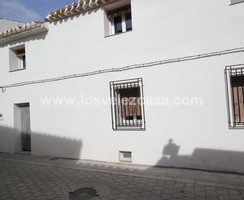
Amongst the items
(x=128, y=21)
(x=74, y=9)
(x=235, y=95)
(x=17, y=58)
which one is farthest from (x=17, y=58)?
(x=235, y=95)

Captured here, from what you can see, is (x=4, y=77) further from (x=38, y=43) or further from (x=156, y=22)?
(x=156, y=22)

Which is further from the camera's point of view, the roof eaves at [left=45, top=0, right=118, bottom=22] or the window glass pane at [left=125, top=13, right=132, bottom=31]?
the window glass pane at [left=125, top=13, right=132, bottom=31]

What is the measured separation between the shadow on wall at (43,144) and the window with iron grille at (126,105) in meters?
1.67

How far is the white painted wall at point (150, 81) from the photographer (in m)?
5.56

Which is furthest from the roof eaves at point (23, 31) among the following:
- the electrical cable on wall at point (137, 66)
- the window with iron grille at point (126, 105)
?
the window with iron grille at point (126, 105)

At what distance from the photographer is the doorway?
9329mm

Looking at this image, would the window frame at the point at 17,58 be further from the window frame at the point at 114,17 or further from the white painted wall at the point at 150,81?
the window frame at the point at 114,17

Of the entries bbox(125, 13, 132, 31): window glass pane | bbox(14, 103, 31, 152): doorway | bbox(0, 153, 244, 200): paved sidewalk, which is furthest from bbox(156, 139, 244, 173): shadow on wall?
bbox(14, 103, 31, 152): doorway

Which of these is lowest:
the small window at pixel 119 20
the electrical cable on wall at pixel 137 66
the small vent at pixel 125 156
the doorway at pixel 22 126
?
the small vent at pixel 125 156

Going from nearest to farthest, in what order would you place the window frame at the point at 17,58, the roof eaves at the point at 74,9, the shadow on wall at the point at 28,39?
the roof eaves at the point at 74,9, the shadow on wall at the point at 28,39, the window frame at the point at 17,58

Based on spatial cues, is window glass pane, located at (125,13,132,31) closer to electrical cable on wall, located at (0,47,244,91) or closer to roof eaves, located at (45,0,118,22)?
roof eaves, located at (45,0,118,22)

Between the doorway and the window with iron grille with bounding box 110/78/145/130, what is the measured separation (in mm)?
4236

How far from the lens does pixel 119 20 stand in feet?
24.5

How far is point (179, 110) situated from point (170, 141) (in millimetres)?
877
